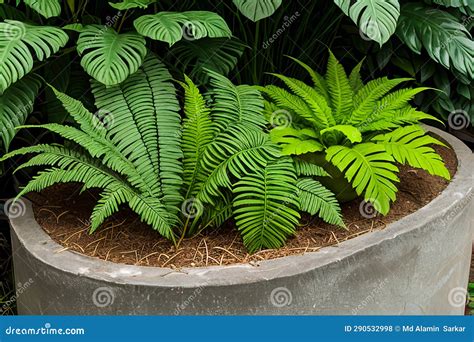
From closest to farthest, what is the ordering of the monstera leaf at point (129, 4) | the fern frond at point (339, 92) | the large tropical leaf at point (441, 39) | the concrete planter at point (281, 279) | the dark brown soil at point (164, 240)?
the concrete planter at point (281, 279) → the dark brown soil at point (164, 240) → the monstera leaf at point (129, 4) → the fern frond at point (339, 92) → the large tropical leaf at point (441, 39)

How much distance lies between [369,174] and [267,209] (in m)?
0.42

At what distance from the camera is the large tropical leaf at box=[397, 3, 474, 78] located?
3.58 meters

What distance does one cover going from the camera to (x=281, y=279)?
252cm

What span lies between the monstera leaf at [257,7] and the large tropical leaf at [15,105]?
35.0 inches

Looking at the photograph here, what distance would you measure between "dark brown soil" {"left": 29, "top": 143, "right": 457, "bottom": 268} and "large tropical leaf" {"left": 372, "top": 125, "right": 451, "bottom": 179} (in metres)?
0.19

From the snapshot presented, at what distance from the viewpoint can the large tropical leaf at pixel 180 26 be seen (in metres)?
2.88

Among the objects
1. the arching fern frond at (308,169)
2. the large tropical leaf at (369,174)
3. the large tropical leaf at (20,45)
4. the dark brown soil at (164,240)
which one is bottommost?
the dark brown soil at (164,240)

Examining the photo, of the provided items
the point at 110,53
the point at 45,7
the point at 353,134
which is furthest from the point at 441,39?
the point at 45,7

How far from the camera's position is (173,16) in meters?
3.00

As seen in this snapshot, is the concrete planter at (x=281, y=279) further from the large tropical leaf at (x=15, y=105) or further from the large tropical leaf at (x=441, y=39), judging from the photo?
the large tropical leaf at (x=441, y=39)

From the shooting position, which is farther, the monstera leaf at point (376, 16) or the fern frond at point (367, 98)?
the fern frond at point (367, 98)

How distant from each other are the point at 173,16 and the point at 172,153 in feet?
1.81

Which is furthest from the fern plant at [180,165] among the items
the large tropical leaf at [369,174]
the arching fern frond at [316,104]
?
the arching fern frond at [316,104]

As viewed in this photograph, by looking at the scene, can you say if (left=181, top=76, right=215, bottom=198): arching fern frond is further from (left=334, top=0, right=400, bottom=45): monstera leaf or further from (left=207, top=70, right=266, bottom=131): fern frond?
(left=334, top=0, right=400, bottom=45): monstera leaf
